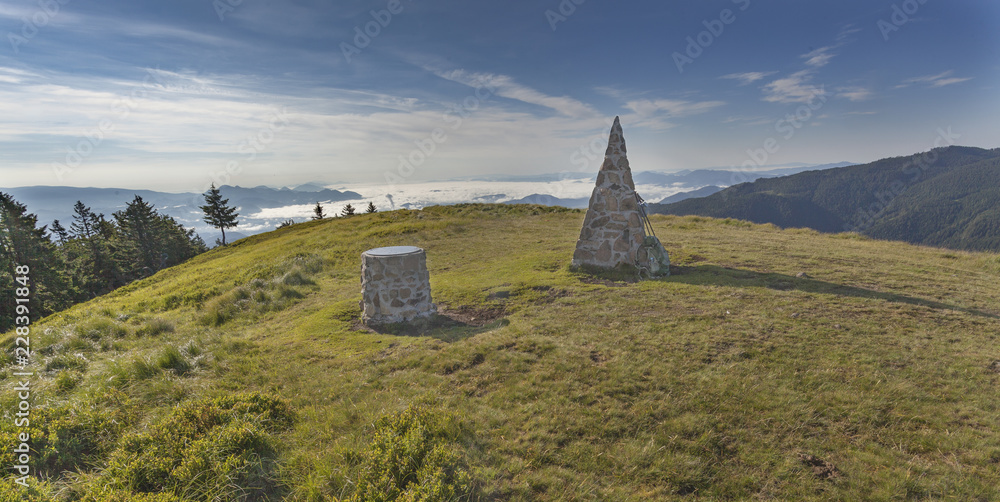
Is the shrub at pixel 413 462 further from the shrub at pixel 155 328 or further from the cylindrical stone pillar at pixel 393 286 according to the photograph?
the shrub at pixel 155 328

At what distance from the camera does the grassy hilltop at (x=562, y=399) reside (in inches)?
174

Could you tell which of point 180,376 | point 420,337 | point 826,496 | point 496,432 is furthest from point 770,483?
point 180,376

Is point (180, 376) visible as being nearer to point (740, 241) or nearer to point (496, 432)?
point (496, 432)

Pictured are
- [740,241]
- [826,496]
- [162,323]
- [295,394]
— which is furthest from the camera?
[740,241]

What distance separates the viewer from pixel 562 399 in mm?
6105

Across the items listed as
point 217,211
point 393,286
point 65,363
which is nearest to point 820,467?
point 393,286

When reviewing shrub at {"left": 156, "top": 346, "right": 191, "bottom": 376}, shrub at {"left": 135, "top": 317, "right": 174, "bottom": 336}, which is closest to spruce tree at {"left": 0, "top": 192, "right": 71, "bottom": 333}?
shrub at {"left": 135, "top": 317, "right": 174, "bottom": 336}

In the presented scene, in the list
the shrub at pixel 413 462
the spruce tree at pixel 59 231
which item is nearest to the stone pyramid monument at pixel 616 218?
the shrub at pixel 413 462

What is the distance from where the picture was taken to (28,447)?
455 centimetres

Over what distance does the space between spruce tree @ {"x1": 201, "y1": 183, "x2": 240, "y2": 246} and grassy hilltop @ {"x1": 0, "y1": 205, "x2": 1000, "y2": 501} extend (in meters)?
68.3

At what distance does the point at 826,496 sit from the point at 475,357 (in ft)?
18.2

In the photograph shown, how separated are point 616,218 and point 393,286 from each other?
8397 millimetres

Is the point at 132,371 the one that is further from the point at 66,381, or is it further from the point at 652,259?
the point at 652,259

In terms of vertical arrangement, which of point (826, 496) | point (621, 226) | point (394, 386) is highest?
point (621, 226)
